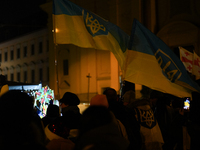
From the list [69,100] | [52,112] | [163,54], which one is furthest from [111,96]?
[163,54]

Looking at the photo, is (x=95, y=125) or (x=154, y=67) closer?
(x=95, y=125)

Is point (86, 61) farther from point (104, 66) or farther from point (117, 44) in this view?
point (117, 44)

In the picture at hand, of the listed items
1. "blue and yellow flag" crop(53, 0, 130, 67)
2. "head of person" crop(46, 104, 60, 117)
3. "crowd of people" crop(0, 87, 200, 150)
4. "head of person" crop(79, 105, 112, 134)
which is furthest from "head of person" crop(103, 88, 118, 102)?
"head of person" crop(79, 105, 112, 134)

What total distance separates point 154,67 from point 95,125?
311 cm

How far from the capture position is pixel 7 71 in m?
44.1

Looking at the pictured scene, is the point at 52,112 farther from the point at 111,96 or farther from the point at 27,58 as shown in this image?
the point at 27,58

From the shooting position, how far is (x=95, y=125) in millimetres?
2029

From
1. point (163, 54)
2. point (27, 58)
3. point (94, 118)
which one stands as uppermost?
point (27, 58)

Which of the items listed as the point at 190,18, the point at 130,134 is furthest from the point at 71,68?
the point at 130,134

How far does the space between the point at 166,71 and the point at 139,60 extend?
0.48m

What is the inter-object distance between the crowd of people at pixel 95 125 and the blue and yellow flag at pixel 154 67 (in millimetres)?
314

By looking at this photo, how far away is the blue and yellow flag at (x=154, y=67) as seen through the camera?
189 inches

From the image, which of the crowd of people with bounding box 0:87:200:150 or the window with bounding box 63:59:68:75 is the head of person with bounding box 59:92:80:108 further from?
the window with bounding box 63:59:68:75

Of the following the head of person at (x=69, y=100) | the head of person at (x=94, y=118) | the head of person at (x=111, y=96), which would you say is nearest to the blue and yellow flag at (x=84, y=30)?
the head of person at (x=111, y=96)
